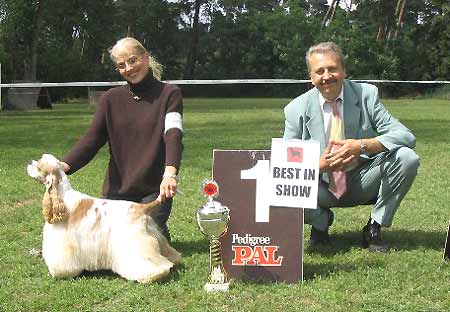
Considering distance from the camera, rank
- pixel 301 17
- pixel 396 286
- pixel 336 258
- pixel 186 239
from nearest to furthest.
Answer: pixel 396 286
pixel 336 258
pixel 186 239
pixel 301 17

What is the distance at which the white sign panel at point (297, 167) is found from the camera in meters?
2.98

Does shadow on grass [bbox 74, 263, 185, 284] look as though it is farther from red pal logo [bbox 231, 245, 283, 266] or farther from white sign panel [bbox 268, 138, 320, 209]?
white sign panel [bbox 268, 138, 320, 209]

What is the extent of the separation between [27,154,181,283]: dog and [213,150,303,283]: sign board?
0.31 m

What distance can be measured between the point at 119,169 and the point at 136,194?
0.16 metres

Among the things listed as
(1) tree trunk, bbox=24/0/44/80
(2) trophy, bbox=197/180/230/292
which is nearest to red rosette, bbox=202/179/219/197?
(2) trophy, bbox=197/180/230/292

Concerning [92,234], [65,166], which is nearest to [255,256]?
[92,234]

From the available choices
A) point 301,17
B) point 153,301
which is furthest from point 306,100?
point 301,17

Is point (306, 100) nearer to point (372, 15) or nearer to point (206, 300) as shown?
point (206, 300)

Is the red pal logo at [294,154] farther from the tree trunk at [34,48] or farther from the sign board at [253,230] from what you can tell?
the tree trunk at [34,48]

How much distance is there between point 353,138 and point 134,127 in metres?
1.13

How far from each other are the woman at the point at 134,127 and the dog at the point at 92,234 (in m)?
0.33

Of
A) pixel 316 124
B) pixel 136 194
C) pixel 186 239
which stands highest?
pixel 316 124

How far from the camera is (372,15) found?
1711 inches

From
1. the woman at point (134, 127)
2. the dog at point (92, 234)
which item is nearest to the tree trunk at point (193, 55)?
the woman at point (134, 127)
